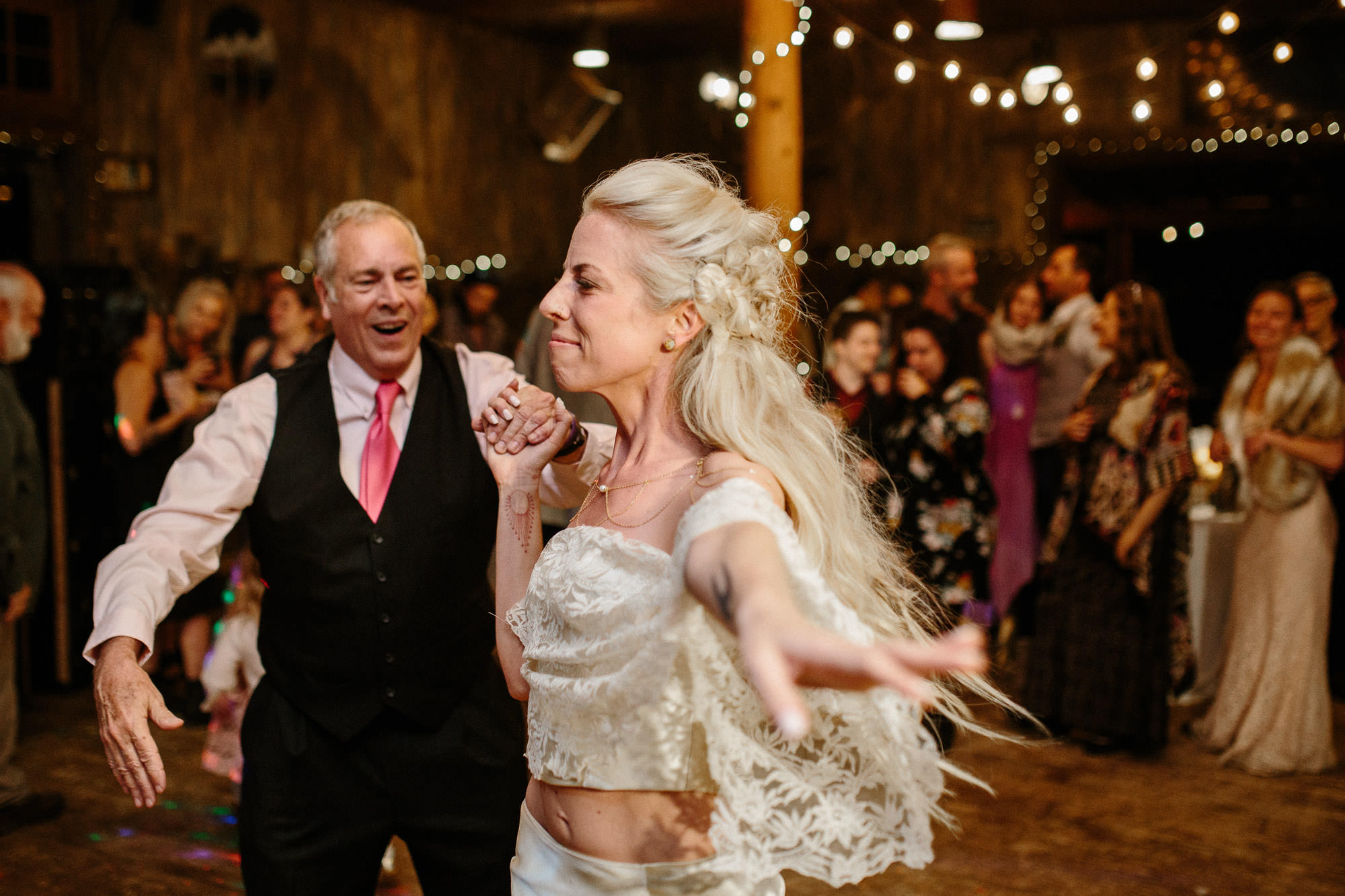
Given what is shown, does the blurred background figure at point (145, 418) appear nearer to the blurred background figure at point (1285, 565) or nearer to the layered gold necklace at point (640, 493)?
the layered gold necklace at point (640, 493)

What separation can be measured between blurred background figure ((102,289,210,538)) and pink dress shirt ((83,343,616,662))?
282cm

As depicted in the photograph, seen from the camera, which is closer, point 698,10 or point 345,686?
point 345,686

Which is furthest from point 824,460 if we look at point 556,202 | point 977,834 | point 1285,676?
point 556,202

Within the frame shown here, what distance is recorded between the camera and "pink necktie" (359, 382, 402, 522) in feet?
6.06

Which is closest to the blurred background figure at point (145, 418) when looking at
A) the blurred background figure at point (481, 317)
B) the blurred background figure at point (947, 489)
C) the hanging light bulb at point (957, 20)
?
the blurred background figure at point (481, 317)

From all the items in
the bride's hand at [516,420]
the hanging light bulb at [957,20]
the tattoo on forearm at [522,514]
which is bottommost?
the tattoo on forearm at [522,514]

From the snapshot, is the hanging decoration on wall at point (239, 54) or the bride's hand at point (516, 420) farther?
the hanging decoration on wall at point (239, 54)

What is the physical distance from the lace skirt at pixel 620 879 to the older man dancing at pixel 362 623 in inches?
20.2

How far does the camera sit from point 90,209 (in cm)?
582

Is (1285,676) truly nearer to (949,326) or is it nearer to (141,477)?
A: (949,326)

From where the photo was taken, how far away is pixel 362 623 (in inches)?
70.8

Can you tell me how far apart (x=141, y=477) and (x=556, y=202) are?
5.72m

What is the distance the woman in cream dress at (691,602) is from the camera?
119 centimetres

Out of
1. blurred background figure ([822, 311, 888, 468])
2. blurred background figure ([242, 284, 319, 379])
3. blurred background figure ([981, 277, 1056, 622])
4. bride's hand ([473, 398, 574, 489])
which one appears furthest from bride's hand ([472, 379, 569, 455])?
blurred background figure ([981, 277, 1056, 622])
